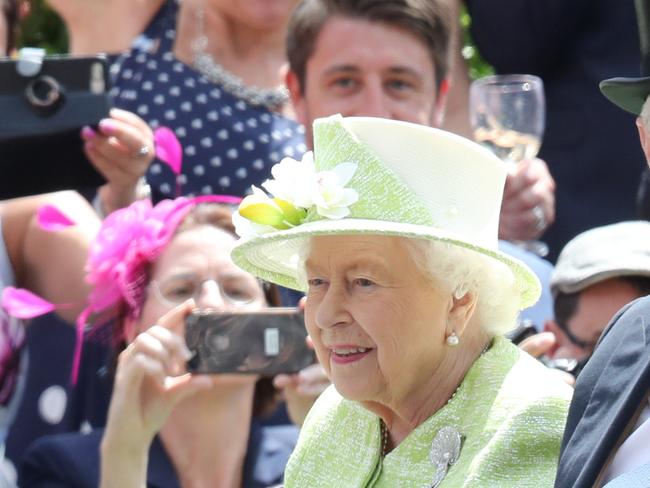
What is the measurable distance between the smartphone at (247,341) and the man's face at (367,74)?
0.77 m

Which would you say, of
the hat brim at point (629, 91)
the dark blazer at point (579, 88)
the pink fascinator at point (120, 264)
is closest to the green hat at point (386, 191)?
the hat brim at point (629, 91)

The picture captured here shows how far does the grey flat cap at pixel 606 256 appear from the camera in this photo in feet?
13.1

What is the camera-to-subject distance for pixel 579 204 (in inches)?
195

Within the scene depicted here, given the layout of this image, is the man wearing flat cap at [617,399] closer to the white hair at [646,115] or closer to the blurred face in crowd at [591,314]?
the white hair at [646,115]

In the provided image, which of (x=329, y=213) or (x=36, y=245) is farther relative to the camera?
(x=36, y=245)

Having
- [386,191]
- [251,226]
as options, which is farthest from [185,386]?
[386,191]

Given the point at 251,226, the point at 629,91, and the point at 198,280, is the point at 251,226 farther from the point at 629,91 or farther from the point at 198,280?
the point at 198,280

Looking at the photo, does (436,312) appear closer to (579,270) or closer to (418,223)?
(418,223)

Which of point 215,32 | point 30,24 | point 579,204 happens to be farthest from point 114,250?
point 30,24

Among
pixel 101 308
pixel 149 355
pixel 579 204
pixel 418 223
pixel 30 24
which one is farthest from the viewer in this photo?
pixel 30 24

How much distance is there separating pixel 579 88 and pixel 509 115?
630mm

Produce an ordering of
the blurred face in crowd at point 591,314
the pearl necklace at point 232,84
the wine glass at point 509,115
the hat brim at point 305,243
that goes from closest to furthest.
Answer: the hat brim at point 305,243
the blurred face in crowd at point 591,314
the wine glass at point 509,115
the pearl necklace at point 232,84

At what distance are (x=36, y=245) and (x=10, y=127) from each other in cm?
48

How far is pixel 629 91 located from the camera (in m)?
2.70
